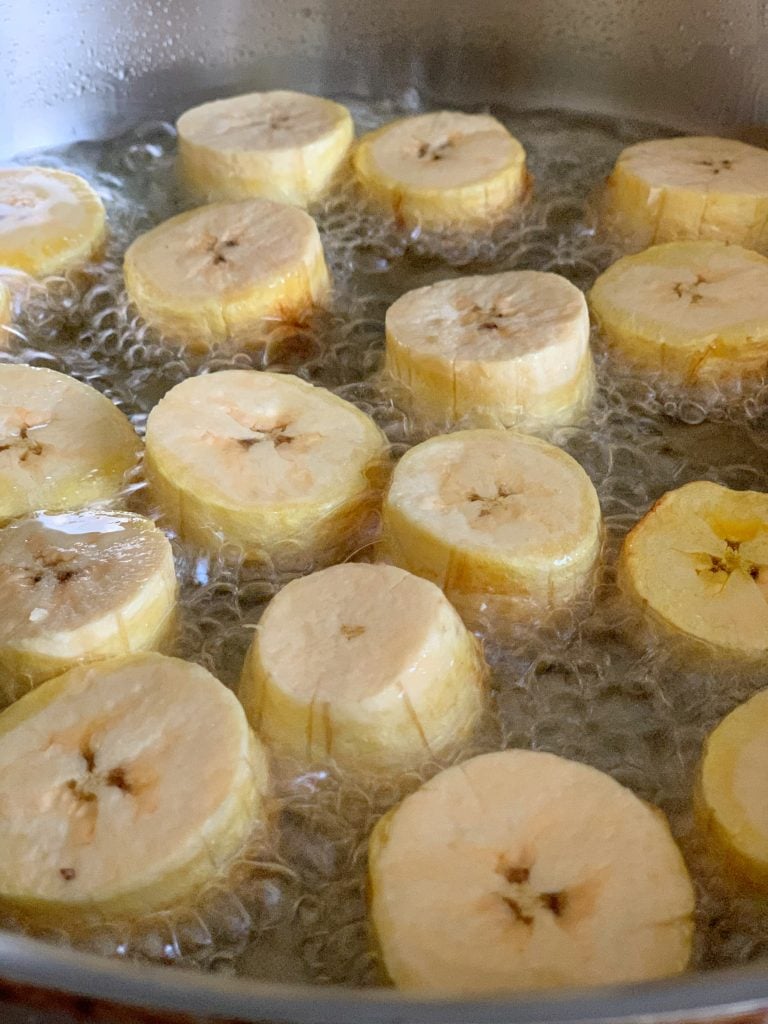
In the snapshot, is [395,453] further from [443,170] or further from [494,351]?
[443,170]

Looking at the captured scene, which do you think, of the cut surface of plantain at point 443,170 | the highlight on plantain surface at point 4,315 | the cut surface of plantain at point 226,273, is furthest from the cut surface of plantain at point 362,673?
the cut surface of plantain at point 443,170

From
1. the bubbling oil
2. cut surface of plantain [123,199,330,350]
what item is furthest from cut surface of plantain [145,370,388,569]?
cut surface of plantain [123,199,330,350]

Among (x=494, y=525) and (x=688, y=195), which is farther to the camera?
(x=688, y=195)

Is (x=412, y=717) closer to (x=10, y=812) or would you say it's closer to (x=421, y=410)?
(x=10, y=812)

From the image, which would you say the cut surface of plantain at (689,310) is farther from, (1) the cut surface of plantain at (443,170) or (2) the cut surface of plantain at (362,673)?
(2) the cut surface of plantain at (362,673)

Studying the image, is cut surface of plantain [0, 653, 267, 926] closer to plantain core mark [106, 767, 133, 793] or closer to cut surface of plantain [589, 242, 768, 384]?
plantain core mark [106, 767, 133, 793]

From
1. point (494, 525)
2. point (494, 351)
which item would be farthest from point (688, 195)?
point (494, 525)

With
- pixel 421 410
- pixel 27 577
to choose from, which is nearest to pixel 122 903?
pixel 27 577
